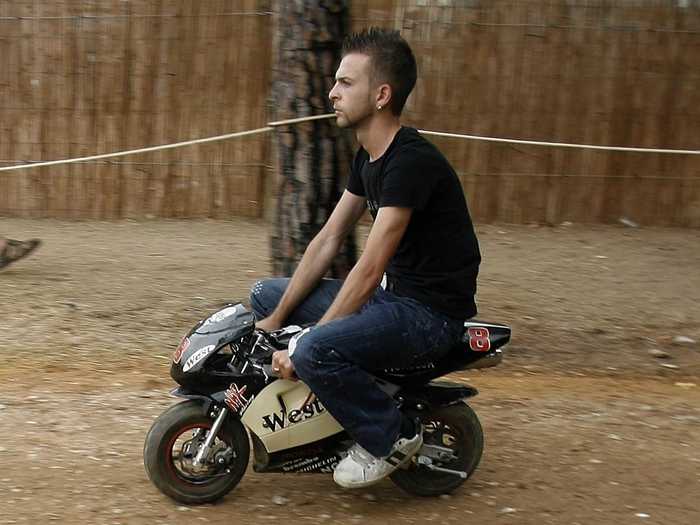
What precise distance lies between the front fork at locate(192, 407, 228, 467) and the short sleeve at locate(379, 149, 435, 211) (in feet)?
3.58

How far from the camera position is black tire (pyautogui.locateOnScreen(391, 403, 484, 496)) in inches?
177

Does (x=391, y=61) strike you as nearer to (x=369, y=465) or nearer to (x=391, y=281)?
(x=391, y=281)

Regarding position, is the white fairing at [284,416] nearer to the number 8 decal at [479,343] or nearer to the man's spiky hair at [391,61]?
the number 8 decal at [479,343]

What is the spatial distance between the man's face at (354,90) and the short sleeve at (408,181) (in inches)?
10.0

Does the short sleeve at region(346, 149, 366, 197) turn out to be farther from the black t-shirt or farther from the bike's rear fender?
the bike's rear fender

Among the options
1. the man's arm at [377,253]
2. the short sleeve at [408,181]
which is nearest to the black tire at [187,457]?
the man's arm at [377,253]

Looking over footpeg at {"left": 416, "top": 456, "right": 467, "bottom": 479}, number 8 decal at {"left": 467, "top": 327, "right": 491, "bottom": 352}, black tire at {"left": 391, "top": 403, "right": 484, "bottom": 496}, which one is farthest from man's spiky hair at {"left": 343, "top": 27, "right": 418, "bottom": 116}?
footpeg at {"left": 416, "top": 456, "right": 467, "bottom": 479}

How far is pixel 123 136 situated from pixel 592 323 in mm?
5230

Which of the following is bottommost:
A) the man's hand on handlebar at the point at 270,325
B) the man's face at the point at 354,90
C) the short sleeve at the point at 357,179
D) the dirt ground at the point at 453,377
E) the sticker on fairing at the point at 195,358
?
the dirt ground at the point at 453,377

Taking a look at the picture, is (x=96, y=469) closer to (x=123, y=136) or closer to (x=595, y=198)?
(x=123, y=136)

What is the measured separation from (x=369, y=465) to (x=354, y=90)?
157 centimetres

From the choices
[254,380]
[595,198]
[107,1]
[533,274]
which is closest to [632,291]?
[533,274]

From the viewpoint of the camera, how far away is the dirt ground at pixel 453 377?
176 inches

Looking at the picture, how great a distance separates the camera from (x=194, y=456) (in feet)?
13.9
